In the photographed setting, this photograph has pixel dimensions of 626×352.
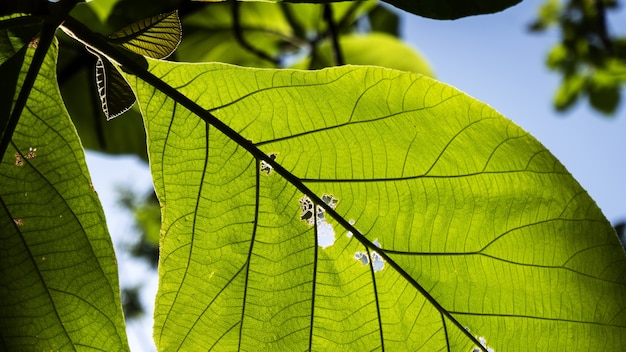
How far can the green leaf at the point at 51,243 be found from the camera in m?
0.66

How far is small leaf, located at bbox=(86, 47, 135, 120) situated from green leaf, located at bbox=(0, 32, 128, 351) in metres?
0.06

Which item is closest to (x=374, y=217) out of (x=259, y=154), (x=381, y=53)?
(x=259, y=154)

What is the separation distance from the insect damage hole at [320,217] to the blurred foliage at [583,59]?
6.43ft

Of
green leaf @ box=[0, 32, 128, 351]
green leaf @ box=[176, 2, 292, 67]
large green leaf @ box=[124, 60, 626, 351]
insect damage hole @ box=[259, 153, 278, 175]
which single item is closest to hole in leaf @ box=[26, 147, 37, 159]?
green leaf @ box=[0, 32, 128, 351]

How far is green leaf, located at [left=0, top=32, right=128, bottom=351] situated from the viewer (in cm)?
66

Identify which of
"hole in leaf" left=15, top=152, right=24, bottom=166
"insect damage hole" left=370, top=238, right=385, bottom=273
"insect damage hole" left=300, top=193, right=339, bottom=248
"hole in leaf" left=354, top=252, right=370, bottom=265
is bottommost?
"insect damage hole" left=370, top=238, right=385, bottom=273

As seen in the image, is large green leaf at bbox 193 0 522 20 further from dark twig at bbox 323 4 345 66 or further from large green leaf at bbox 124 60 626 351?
dark twig at bbox 323 4 345 66

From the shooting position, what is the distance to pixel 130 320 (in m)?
6.32

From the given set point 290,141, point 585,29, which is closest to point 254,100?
point 290,141

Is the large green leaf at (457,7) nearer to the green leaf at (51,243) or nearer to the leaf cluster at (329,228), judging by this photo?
the leaf cluster at (329,228)

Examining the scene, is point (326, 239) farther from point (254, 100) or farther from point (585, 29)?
point (585, 29)

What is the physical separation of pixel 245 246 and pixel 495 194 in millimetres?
289

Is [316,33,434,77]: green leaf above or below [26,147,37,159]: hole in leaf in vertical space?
above

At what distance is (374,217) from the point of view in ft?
2.29
